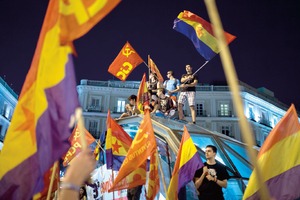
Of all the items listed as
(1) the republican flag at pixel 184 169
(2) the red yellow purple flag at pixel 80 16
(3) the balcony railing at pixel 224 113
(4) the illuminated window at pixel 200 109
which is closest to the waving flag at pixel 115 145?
(1) the republican flag at pixel 184 169

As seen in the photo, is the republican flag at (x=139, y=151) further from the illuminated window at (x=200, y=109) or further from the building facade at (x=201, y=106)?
the illuminated window at (x=200, y=109)

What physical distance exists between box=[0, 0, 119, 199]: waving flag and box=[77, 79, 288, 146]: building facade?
4955 centimetres

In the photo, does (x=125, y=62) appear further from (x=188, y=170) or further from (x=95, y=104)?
(x=95, y=104)

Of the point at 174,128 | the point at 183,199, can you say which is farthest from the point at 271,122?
the point at 183,199

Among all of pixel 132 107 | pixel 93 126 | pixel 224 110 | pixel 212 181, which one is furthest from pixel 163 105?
pixel 224 110

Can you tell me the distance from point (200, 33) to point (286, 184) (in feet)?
20.0

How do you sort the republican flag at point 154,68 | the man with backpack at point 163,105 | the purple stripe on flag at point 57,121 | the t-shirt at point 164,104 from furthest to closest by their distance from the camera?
the republican flag at point 154,68 → the t-shirt at point 164,104 → the man with backpack at point 163,105 → the purple stripe on flag at point 57,121

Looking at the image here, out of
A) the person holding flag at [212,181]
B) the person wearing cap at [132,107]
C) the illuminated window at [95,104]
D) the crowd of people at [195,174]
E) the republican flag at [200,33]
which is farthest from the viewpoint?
the illuminated window at [95,104]

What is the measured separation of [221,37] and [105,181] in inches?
419

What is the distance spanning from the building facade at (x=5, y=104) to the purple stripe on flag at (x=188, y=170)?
5009 centimetres

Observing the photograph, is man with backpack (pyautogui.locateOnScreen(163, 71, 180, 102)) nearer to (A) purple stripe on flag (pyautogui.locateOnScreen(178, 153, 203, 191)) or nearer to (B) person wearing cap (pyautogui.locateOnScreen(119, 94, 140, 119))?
(B) person wearing cap (pyautogui.locateOnScreen(119, 94, 140, 119))

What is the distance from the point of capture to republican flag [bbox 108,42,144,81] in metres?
14.3

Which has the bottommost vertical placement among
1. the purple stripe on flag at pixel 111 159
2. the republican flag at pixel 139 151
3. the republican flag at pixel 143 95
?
the republican flag at pixel 139 151

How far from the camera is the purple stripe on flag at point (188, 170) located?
6.83 m
